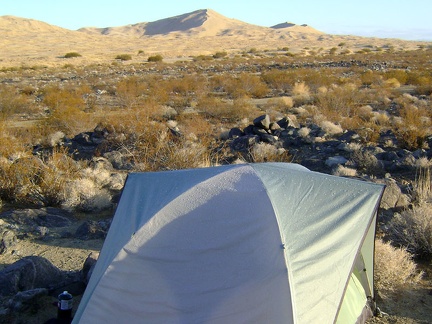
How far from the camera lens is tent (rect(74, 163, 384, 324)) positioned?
452 cm

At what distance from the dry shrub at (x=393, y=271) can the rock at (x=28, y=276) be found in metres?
4.23

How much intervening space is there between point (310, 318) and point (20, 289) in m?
3.90

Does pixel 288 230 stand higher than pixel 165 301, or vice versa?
pixel 288 230

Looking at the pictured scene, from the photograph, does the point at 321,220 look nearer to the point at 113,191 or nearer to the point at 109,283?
the point at 109,283

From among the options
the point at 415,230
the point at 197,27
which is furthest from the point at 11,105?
the point at 197,27

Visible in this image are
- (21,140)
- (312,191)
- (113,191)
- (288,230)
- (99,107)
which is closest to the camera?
(288,230)

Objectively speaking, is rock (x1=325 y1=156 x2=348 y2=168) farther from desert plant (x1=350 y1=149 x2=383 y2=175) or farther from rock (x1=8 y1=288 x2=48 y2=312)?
rock (x1=8 y1=288 x2=48 y2=312)

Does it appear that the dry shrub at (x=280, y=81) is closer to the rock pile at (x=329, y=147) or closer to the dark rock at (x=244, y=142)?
the rock pile at (x=329, y=147)

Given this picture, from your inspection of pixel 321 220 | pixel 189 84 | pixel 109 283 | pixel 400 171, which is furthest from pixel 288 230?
pixel 189 84

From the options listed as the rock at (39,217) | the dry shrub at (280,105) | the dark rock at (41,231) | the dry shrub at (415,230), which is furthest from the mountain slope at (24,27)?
the dry shrub at (415,230)

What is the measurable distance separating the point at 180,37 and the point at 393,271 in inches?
5699

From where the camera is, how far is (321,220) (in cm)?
501

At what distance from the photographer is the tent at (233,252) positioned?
4.52m

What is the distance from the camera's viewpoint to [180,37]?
147m
